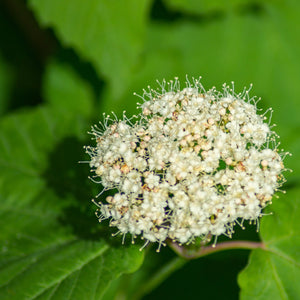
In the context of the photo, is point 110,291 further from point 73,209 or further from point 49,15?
point 49,15

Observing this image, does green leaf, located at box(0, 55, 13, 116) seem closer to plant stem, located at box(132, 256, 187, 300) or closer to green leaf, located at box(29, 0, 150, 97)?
green leaf, located at box(29, 0, 150, 97)

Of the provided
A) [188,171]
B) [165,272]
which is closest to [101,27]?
[188,171]

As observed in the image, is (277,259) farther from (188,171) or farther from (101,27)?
(101,27)

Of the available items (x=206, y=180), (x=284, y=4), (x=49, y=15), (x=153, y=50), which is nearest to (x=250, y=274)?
(x=206, y=180)

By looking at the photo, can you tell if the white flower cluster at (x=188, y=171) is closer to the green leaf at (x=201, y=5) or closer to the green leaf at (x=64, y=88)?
the green leaf at (x=201, y=5)

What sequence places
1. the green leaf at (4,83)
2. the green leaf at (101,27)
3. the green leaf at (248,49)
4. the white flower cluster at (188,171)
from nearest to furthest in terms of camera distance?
the white flower cluster at (188,171), the green leaf at (101,27), the green leaf at (248,49), the green leaf at (4,83)

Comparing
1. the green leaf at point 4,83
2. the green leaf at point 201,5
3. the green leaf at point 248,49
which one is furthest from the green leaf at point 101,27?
the green leaf at point 4,83
